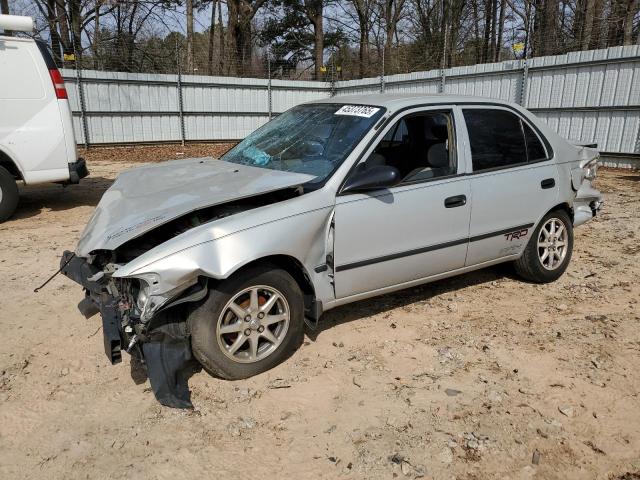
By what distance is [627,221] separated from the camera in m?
6.96

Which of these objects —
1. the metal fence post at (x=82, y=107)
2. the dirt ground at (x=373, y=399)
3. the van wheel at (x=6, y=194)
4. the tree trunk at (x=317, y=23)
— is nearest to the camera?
the dirt ground at (x=373, y=399)

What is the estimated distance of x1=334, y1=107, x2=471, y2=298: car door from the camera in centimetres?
334

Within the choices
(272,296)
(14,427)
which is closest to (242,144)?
(272,296)

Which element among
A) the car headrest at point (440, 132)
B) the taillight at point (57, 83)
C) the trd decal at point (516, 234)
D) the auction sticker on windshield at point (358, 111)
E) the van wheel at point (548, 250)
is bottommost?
the van wheel at point (548, 250)

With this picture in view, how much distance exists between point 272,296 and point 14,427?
5.03ft

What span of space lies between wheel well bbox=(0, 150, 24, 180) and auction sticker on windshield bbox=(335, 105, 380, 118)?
5.19m

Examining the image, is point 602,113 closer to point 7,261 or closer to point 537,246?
point 537,246

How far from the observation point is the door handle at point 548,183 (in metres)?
4.37

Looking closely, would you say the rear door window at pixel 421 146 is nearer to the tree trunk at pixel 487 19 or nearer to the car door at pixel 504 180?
the car door at pixel 504 180

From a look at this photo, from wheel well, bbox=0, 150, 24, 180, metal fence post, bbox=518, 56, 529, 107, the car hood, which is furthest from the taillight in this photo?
metal fence post, bbox=518, 56, 529, 107

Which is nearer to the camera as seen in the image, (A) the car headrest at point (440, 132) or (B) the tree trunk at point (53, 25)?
(A) the car headrest at point (440, 132)

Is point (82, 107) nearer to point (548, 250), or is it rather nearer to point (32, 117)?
point (32, 117)

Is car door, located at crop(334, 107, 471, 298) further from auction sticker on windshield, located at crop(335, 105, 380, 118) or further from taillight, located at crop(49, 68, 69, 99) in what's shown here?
taillight, located at crop(49, 68, 69, 99)

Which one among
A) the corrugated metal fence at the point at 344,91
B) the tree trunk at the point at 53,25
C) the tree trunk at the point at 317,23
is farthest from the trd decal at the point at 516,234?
the tree trunk at the point at 317,23
